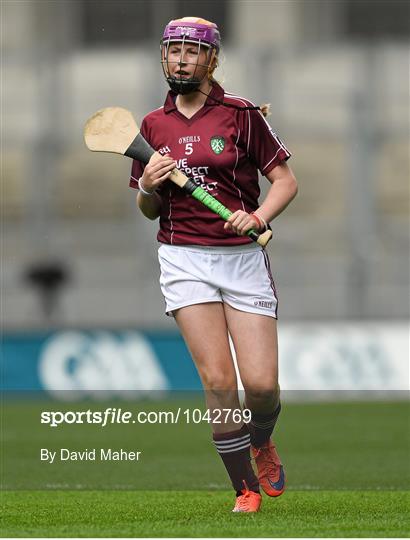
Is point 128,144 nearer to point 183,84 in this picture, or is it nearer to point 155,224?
point 183,84

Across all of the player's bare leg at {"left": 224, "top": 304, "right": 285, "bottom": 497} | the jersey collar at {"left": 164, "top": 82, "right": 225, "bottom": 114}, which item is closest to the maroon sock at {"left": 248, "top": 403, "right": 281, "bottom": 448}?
the player's bare leg at {"left": 224, "top": 304, "right": 285, "bottom": 497}

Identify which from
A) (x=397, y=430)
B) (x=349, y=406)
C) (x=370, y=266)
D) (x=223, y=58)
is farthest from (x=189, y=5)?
(x=223, y=58)

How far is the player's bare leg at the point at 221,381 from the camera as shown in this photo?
597 centimetres

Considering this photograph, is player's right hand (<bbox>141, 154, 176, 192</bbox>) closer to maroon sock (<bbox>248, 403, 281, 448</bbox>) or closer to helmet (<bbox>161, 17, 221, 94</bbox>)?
helmet (<bbox>161, 17, 221, 94</bbox>)

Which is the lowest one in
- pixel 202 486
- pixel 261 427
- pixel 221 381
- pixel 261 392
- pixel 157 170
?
pixel 202 486

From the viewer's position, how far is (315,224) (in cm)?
1941

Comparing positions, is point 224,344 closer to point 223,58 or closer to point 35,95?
point 223,58

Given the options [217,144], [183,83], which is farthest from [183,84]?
[217,144]

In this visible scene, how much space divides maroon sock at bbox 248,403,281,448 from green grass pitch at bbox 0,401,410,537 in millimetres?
331

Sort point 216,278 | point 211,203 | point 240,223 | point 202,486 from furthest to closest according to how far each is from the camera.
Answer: point 202,486 → point 216,278 → point 211,203 → point 240,223

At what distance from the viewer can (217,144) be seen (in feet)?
19.6

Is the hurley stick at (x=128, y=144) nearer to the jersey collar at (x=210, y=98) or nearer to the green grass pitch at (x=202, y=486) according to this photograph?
the jersey collar at (x=210, y=98)

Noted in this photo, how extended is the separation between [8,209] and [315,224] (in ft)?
14.6

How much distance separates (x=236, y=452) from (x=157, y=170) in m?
1.31
